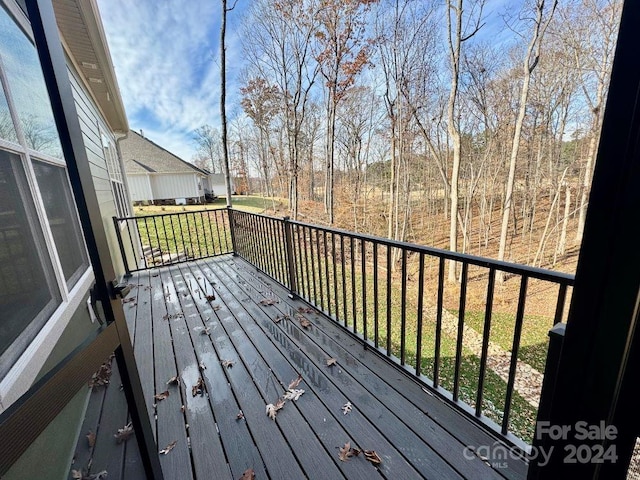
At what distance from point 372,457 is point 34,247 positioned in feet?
7.03

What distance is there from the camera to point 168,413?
1686 millimetres

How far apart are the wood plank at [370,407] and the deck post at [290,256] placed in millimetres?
523

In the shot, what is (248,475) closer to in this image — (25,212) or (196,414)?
(196,414)

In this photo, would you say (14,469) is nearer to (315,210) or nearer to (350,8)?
Result: (350,8)

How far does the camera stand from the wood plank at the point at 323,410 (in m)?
1.30

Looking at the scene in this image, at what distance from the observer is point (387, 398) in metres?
1.71

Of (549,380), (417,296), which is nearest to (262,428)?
(549,380)

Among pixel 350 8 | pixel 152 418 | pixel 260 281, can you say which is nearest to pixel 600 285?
pixel 152 418

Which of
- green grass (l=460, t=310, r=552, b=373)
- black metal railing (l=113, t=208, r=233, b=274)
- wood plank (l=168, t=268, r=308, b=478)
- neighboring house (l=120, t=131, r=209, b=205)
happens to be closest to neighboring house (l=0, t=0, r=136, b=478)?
wood plank (l=168, t=268, r=308, b=478)

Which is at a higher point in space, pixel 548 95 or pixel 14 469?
pixel 548 95

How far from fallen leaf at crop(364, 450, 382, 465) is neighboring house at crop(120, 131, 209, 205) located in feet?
64.7

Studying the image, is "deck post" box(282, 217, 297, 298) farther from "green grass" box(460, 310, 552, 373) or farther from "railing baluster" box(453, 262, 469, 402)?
"green grass" box(460, 310, 552, 373)

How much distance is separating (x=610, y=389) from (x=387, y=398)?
1293mm

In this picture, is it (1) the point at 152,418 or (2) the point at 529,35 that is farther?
(2) the point at 529,35
